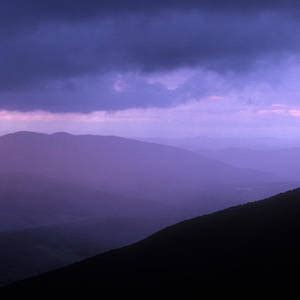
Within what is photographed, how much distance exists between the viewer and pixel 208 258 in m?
43.5

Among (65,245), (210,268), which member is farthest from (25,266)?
(210,268)

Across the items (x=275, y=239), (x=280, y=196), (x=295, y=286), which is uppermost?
(x=280, y=196)

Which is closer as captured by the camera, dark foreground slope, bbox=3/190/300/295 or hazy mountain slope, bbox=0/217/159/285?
dark foreground slope, bbox=3/190/300/295

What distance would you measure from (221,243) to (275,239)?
6.08m

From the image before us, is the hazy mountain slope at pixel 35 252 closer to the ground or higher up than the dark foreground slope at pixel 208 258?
higher up

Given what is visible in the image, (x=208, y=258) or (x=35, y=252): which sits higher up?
(x=35, y=252)

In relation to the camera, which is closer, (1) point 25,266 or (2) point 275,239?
(2) point 275,239

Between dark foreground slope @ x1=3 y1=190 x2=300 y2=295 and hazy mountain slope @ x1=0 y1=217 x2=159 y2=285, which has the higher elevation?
hazy mountain slope @ x1=0 y1=217 x2=159 y2=285

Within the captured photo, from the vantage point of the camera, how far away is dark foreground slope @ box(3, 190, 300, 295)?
37656mm

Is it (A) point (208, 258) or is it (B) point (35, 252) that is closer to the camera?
(A) point (208, 258)

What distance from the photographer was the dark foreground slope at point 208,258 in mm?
37656

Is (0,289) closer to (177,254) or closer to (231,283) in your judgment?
(177,254)

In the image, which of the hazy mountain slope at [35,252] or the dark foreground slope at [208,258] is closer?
the dark foreground slope at [208,258]

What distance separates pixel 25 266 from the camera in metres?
149
